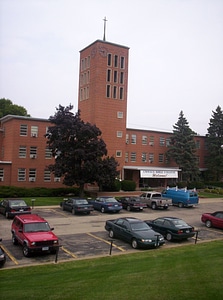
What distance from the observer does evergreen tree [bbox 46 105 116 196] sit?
38656 mm

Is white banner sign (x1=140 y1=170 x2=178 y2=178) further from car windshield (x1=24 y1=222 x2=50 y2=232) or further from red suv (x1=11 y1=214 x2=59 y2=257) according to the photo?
car windshield (x1=24 y1=222 x2=50 y2=232)

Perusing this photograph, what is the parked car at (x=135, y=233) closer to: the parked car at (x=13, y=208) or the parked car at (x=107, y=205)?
the parked car at (x=13, y=208)

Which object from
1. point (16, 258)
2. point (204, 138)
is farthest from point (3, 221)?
point (204, 138)

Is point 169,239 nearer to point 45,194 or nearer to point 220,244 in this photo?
point 220,244

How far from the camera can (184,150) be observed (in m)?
58.5

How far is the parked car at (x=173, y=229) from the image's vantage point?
20188 millimetres

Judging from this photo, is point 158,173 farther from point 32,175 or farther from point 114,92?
point 32,175

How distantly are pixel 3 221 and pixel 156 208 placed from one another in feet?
52.2

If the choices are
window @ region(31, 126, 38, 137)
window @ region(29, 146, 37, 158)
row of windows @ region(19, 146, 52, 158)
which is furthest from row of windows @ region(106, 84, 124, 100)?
row of windows @ region(19, 146, 52, 158)

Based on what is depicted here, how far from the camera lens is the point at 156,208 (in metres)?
34.9

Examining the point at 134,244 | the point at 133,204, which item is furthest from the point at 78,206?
the point at 134,244

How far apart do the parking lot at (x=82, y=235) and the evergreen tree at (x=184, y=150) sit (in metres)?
23.1

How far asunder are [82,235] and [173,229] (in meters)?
5.72

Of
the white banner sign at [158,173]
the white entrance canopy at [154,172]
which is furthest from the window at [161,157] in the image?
the white banner sign at [158,173]
